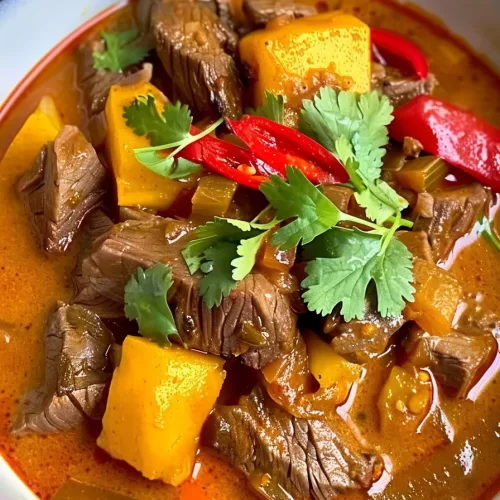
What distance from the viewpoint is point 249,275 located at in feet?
9.48

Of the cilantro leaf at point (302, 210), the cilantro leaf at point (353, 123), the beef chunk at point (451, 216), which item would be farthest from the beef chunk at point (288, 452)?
the cilantro leaf at point (353, 123)

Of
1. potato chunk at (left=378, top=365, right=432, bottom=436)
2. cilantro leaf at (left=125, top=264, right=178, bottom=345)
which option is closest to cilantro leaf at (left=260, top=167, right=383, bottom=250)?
cilantro leaf at (left=125, top=264, right=178, bottom=345)

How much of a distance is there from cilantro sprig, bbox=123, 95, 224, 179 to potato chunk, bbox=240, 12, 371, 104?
0.41 meters

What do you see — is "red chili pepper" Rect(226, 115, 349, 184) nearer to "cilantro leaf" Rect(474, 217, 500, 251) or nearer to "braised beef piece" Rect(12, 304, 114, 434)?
"cilantro leaf" Rect(474, 217, 500, 251)

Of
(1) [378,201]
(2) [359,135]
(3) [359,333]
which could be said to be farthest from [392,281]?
(2) [359,135]

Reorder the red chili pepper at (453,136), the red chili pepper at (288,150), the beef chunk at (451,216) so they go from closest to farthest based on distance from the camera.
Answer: the red chili pepper at (288,150), the beef chunk at (451,216), the red chili pepper at (453,136)

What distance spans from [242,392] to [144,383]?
570 mm

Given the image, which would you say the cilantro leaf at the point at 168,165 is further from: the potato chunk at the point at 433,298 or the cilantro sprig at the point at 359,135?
the potato chunk at the point at 433,298

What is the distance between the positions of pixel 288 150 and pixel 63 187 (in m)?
1.07

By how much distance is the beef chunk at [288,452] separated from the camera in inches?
119

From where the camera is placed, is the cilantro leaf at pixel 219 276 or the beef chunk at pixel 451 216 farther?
the beef chunk at pixel 451 216

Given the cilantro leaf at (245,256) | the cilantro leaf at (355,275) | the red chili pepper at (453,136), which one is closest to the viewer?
the cilantro leaf at (245,256)

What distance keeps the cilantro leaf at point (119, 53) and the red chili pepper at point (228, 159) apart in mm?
782

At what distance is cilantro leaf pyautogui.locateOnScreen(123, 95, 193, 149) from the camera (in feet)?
10.2
